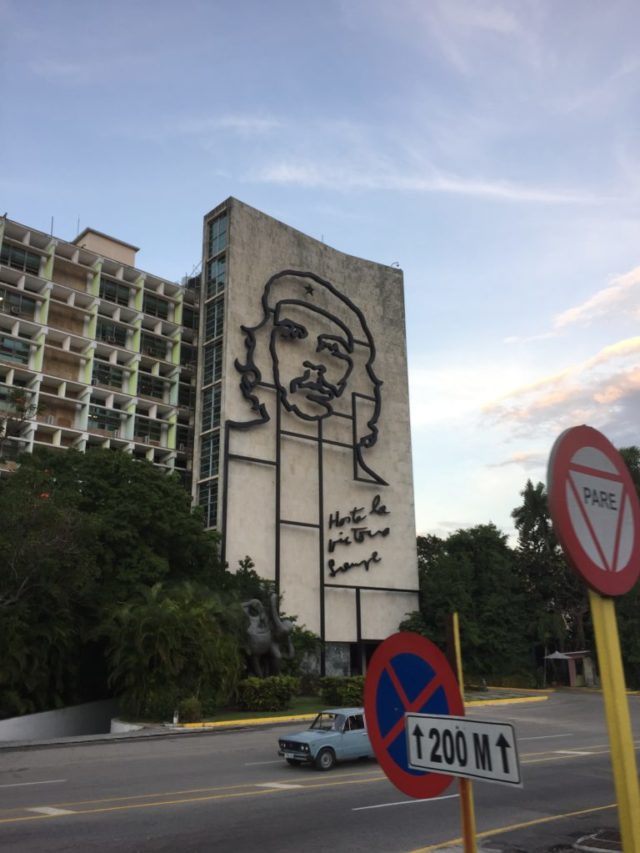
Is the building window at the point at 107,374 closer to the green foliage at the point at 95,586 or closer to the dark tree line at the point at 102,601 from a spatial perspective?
the green foliage at the point at 95,586

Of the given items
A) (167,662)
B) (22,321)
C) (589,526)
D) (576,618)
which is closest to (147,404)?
(22,321)

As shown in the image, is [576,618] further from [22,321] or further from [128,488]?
[22,321]

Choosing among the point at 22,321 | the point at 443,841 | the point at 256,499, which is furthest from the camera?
the point at 22,321

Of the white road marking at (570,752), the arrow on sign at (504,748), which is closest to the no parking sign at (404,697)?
the arrow on sign at (504,748)

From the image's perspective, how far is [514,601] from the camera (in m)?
54.6

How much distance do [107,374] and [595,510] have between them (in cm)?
6134

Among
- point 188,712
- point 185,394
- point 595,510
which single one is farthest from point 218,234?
point 595,510

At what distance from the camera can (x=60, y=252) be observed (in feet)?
197

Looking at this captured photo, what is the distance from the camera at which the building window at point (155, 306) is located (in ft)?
211

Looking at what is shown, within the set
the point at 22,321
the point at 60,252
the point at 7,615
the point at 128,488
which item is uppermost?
the point at 60,252

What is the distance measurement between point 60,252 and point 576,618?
5247 cm

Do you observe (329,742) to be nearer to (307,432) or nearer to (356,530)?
(356,530)

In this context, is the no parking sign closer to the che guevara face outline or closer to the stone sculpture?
the stone sculpture

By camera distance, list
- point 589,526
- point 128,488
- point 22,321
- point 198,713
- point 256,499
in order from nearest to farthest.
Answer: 1. point 589,526
2. point 198,713
3. point 128,488
4. point 256,499
5. point 22,321
